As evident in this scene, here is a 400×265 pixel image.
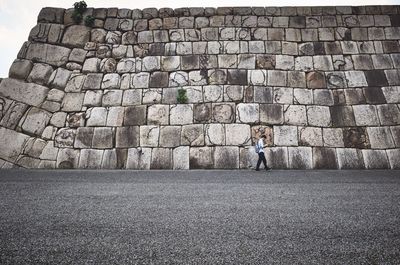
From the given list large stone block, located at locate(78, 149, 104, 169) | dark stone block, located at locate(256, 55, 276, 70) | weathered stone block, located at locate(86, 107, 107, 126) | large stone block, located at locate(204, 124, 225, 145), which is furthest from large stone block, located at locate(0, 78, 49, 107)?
dark stone block, located at locate(256, 55, 276, 70)

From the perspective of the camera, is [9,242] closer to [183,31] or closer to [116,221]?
[116,221]

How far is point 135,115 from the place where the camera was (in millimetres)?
7125

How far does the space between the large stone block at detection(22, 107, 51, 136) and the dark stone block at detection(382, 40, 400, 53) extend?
11.6m

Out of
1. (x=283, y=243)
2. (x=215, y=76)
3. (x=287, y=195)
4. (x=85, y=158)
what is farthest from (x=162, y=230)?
(x=215, y=76)

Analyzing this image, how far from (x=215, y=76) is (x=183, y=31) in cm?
220

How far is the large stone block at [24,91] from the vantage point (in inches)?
287

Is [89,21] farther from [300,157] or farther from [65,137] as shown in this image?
[300,157]

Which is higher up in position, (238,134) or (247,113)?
(247,113)

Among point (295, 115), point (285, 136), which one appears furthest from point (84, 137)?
point (295, 115)

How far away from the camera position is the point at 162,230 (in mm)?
2113

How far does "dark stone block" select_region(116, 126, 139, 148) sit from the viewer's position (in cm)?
676

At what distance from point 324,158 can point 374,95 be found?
2.91 m

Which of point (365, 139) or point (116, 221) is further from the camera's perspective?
point (365, 139)

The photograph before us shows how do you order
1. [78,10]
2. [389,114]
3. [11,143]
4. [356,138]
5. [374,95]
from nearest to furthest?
[356,138] < [11,143] < [389,114] < [374,95] < [78,10]
